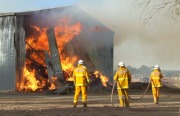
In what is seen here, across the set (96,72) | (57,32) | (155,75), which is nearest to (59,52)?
(57,32)

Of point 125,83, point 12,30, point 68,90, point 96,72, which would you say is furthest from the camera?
point 96,72

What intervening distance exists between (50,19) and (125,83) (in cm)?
1492

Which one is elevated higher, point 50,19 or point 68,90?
point 50,19

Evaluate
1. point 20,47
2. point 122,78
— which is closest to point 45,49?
point 20,47

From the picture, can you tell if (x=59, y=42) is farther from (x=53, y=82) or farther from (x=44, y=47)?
(x=53, y=82)

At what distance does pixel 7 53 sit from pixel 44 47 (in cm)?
277

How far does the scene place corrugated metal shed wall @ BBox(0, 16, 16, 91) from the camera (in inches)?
1109

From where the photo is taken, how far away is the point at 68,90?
1035 inches

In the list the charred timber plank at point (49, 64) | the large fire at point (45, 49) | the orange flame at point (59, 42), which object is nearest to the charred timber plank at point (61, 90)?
the large fire at point (45, 49)

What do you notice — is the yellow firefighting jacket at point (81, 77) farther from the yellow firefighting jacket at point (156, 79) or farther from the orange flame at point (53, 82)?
the orange flame at point (53, 82)

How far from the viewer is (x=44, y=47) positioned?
96.5 ft

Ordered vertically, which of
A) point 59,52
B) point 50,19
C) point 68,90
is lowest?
point 68,90

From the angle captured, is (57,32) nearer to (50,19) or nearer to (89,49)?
(50,19)

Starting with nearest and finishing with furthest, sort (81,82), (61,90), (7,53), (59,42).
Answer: (81,82)
(61,90)
(7,53)
(59,42)
